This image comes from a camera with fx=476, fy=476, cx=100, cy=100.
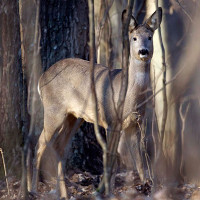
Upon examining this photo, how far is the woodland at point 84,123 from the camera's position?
591 cm

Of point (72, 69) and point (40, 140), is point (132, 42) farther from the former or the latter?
point (40, 140)

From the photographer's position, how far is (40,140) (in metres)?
6.20

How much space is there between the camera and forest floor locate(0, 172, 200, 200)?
5.49 metres

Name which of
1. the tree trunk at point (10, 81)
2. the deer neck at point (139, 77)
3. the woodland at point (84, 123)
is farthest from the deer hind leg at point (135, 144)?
the tree trunk at point (10, 81)

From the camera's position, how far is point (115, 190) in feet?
19.8

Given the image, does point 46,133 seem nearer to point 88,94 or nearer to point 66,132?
point 66,132

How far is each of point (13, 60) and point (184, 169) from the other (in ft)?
8.53

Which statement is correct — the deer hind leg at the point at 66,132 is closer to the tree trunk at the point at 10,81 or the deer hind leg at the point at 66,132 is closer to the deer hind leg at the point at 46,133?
the deer hind leg at the point at 46,133

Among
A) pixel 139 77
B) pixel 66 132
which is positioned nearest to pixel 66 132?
pixel 66 132

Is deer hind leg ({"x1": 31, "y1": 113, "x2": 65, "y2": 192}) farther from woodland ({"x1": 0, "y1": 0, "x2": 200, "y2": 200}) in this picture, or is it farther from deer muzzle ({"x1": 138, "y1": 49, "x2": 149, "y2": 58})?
deer muzzle ({"x1": 138, "y1": 49, "x2": 149, "y2": 58})

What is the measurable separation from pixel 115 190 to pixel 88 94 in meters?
1.27

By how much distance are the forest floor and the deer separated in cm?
23

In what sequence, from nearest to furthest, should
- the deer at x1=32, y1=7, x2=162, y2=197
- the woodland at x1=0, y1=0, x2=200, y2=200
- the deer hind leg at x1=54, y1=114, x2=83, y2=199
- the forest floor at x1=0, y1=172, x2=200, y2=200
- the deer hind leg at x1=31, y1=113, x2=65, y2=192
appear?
the forest floor at x1=0, y1=172, x2=200, y2=200
the deer at x1=32, y1=7, x2=162, y2=197
the woodland at x1=0, y1=0, x2=200, y2=200
the deer hind leg at x1=31, y1=113, x2=65, y2=192
the deer hind leg at x1=54, y1=114, x2=83, y2=199

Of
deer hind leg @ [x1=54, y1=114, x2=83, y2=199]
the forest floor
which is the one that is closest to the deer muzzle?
deer hind leg @ [x1=54, y1=114, x2=83, y2=199]
